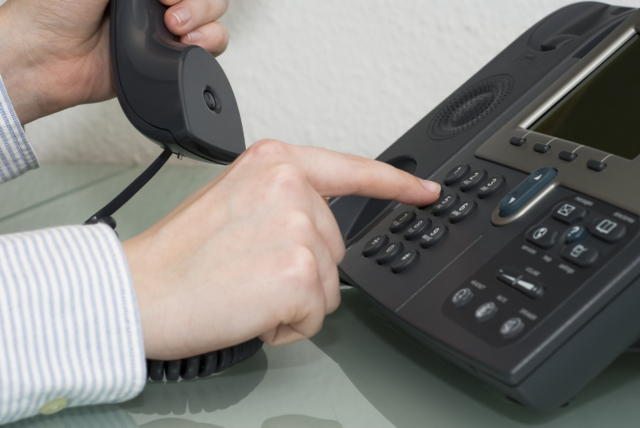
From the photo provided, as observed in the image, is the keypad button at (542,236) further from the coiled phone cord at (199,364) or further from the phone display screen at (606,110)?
the coiled phone cord at (199,364)

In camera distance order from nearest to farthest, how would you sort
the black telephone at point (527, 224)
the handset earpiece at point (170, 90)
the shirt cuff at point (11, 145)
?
the black telephone at point (527, 224) < the handset earpiece at point (170, 90) < the shirt cuff at point (11, 145)

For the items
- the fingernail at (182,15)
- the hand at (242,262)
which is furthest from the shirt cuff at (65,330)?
the fingernail at (182,15)

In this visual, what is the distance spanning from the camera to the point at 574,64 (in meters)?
0.44

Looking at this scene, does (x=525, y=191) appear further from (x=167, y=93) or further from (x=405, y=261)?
(x=167, y=93)

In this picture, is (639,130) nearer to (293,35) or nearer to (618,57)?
(618,57)

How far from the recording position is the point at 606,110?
1.23ft

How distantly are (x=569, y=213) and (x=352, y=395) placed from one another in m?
0.16

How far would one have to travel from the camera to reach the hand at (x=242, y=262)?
32cm

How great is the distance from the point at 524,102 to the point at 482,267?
0.19m

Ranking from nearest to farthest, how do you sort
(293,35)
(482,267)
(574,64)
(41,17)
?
(482,267) < (574,64) < (41,17) < (293,35)

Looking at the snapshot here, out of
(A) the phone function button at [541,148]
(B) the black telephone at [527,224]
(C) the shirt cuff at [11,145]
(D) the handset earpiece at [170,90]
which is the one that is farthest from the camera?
(C) the shirt cuff at [11,145]

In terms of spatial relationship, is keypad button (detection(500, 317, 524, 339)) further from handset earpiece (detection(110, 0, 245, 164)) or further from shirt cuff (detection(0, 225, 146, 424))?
handset earpiece (detection(110, 0, 245, 164))

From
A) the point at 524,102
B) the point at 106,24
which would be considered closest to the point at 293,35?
the point at 106,24

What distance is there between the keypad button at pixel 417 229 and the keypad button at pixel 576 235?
10cm
